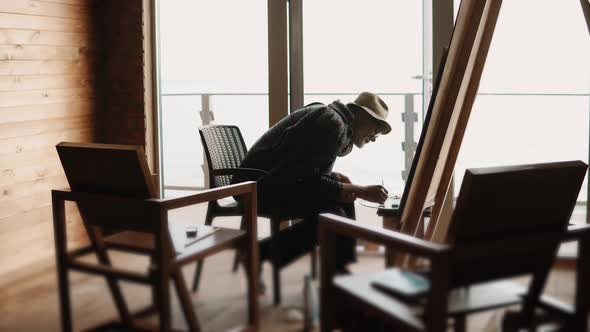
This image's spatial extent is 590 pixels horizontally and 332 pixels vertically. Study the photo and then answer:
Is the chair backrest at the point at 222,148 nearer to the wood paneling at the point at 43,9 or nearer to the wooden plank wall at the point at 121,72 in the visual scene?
the wooden plank wall at the point at 121,72

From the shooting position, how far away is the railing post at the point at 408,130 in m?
3.85

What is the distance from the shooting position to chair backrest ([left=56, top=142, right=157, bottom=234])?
7.00 ft

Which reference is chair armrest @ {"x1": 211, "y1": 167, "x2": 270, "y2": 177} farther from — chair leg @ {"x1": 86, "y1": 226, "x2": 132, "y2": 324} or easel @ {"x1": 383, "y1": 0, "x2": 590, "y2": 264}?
easel @ {"x1": 383, "y1": 0, "x2": 590, "y2": 264}

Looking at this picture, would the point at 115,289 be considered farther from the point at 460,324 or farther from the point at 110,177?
the point at 460,324

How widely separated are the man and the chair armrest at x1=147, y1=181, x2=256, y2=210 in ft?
1.53

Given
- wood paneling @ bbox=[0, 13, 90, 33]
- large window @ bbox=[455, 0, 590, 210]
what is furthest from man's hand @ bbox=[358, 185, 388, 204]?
wood paneling @ bbox=[0, 13, 90, 33]

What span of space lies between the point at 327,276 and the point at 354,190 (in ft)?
3.44

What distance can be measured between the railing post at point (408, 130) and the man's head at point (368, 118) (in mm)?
680

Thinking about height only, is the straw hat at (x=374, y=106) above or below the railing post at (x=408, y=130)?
above

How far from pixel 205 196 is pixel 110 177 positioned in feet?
1.07

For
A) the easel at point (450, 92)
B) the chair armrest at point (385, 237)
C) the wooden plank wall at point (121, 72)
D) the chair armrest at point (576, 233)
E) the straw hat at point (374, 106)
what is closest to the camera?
the chair armrest at point (385, 237)

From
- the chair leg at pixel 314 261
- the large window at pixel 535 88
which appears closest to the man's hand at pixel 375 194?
the chair leg at pixel 314 261

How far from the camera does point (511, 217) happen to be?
1628 mm

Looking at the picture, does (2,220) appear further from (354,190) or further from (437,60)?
(437,60)
